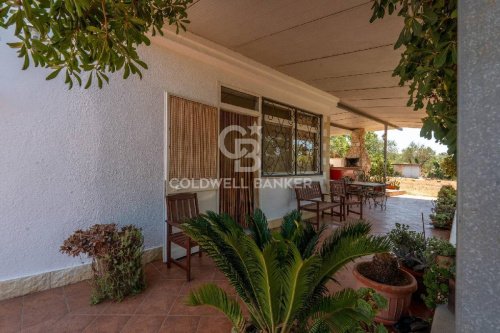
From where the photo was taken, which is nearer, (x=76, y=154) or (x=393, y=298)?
(x=393, y=298)

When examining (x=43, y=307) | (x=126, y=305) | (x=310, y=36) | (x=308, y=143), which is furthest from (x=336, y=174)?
(x=43, y=307)

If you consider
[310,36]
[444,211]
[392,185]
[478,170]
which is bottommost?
[444,211]

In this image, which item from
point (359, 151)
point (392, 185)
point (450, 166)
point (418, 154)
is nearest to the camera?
point (450, 166)

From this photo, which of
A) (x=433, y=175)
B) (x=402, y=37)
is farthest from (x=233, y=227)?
(x=433, y=175)

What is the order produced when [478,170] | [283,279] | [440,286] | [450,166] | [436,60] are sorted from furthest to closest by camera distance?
1. [450,166]
2. [440,286]
3. [283,279]
4. [436,60]
5. [478,170]

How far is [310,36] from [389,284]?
9.86 ft

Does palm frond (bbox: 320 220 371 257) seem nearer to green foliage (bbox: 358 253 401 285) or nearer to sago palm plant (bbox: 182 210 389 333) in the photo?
sago palm plant (bbox: 182 210 389 333)

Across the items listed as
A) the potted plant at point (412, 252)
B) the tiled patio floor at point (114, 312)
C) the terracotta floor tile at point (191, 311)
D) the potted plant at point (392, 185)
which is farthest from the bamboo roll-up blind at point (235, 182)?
the potted plant at point (392, 185)

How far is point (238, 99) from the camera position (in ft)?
14.9

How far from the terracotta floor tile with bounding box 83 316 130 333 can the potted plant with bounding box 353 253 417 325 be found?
2.10 metres

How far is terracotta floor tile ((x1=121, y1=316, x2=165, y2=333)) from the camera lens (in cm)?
208

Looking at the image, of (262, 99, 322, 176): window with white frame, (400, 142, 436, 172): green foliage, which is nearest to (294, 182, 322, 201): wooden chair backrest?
(262, 99, 322, 176): window with white frame

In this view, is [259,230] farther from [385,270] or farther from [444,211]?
[444,211]

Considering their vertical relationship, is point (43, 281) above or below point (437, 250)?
below
